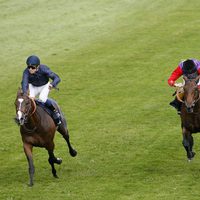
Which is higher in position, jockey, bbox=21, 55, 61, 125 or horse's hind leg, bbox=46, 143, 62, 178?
jockey, bbox=21, 55, 61, 125

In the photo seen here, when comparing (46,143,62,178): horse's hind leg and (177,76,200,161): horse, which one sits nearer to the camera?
(177,76,200,161): horse

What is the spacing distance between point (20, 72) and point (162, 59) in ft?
25.7

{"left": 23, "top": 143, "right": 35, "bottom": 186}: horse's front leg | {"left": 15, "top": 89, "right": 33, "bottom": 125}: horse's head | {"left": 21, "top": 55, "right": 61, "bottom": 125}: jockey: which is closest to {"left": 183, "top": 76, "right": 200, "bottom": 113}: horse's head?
{"left": 21, "top": 55, "right": 61, "bottom": 125}: jockey

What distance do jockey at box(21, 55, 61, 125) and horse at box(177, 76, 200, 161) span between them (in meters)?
3.41

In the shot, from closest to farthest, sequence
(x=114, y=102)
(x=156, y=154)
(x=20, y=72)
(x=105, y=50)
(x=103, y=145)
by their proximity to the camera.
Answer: (x=156, y=154) < (x=103, y=145) < (x=114, y=102) < (x=20, y=72) < (x=105, y=50)

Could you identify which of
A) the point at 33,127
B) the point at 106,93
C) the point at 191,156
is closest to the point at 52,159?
the point at 33,127

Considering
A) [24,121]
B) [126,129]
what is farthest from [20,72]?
[24,121]

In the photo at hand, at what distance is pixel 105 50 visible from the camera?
3734cm

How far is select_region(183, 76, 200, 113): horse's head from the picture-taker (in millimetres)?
16047

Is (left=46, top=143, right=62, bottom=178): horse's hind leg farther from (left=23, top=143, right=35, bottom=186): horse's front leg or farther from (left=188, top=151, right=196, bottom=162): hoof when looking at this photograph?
(left=188, top=151, right=196, bottom=162): hoof

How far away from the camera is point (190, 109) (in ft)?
52.6

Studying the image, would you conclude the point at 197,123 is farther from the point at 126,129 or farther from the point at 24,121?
the point at 126,129

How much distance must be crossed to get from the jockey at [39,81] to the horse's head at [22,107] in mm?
882

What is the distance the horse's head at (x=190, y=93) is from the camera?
1605cm
